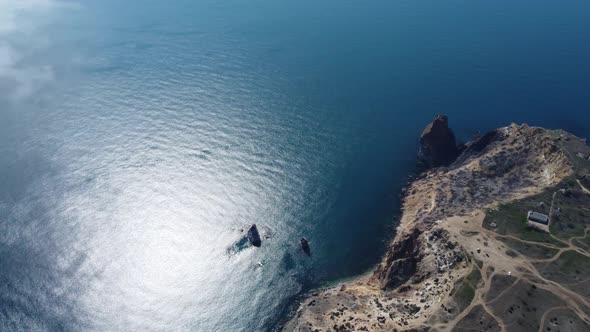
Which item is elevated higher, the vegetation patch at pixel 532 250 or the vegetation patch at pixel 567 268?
the vegetation patch at pixel 532 250

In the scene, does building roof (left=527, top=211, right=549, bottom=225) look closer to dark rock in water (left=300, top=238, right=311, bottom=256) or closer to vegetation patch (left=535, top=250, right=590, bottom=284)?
vegetation patch (left=535, top=250, right=590, bottom=284)

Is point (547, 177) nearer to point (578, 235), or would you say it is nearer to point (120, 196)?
point (578, 235)

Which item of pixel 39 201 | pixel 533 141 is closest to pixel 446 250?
pixel 533 141

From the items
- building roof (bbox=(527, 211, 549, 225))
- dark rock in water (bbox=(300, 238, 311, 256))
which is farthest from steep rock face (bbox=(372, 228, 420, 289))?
building roof (bbox=(527, 211, 549, 225))

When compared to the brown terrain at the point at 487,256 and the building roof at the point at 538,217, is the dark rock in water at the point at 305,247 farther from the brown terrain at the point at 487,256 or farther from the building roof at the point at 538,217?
the building roof at the point at 538,217

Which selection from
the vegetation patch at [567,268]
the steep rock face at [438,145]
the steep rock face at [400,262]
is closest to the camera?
the vegetation patch at [567,268]

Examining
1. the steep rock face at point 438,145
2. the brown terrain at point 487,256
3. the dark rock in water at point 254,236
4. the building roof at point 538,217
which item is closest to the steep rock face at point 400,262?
the brown terrain at point 487,256
